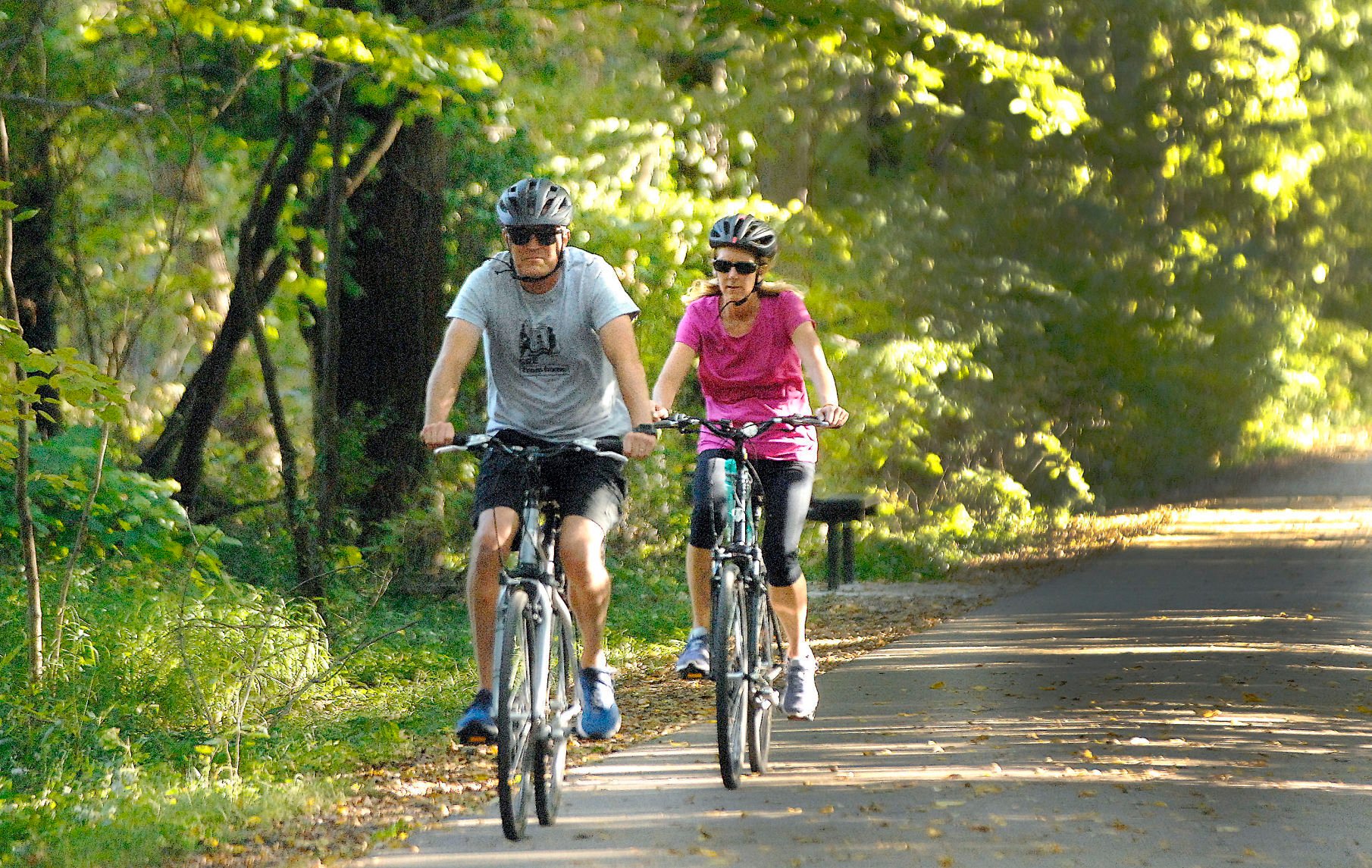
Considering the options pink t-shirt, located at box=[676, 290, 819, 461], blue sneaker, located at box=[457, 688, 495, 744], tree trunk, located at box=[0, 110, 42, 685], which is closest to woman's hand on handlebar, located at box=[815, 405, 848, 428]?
pink t-shirt, located at box=[676, 290, 819, 461]

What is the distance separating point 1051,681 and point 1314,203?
23.1 metres

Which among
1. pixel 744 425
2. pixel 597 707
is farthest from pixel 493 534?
pixel 744 425

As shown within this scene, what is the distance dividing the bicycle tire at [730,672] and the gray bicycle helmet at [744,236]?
47.9 inches

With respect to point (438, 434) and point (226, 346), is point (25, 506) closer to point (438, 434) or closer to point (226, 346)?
point (438, 434)

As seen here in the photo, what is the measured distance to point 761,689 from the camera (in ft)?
21.9

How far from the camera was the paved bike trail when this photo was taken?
5508mm

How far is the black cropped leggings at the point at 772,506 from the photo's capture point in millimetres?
6859

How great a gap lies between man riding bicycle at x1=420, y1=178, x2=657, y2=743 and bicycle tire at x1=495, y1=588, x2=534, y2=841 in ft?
0.74

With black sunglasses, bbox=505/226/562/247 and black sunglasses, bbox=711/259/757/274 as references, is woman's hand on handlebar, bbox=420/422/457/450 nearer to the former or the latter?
black sunglasses, bbox=505/226/562/247

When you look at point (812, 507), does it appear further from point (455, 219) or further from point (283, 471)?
point (283, 471)

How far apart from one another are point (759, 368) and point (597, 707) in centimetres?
163

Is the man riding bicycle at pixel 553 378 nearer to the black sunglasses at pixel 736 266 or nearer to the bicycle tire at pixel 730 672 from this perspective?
the bicycle tire at pixel 730 672

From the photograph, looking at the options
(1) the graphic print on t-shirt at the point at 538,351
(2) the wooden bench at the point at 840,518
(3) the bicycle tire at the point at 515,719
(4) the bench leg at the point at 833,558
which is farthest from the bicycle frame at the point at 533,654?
(4) the bench leg at the point at 833,558

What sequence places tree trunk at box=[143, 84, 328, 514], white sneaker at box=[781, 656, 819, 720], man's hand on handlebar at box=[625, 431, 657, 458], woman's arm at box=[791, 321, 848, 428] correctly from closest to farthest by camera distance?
man's hand on handlebar at box=[625, 431, 657, 458]
woman's arm at box=[791, 321, 848, 428]
white sneaker at box=[781, 656, 819, 720]
tree trunk at box=[143, 84, 328, 514]
